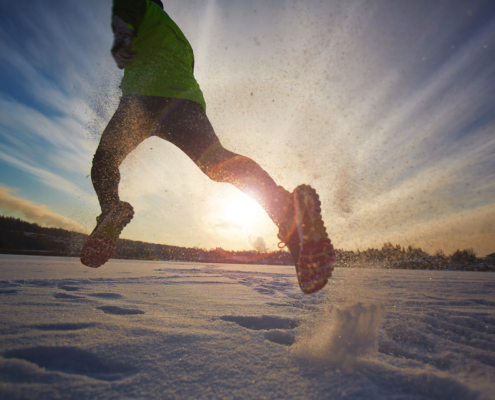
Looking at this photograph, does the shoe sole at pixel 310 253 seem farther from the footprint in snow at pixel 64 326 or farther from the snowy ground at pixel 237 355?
the footprint in snow at pixel 64 326

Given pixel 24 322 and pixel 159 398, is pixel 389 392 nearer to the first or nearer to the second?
pixel 159 398

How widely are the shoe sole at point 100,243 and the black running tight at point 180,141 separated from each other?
24 centimetres

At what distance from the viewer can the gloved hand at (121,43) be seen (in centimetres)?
136

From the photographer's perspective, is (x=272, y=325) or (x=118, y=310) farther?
(x=118, y=310)

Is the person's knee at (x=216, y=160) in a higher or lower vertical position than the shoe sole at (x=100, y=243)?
higher

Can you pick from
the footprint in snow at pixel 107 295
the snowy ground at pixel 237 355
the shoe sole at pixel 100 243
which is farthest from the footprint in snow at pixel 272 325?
the shoe sole at pixel 100 243

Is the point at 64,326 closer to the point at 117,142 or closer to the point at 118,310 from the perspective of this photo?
the point at 118,310

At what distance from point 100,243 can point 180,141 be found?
3.20ft

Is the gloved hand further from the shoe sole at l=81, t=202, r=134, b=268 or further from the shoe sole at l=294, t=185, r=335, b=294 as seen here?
the shoe sole at l=294, t=185, r=335, b=294

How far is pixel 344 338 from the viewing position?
0.77 metres

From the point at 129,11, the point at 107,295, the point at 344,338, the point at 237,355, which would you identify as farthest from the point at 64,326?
the point at 129,11

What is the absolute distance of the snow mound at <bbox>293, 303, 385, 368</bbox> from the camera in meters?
0.67

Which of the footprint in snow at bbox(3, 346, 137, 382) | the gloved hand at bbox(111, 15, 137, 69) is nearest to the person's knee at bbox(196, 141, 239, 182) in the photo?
the gloved hand at bbox(111, 15, 137, 69)

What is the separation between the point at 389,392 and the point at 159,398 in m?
0.49
